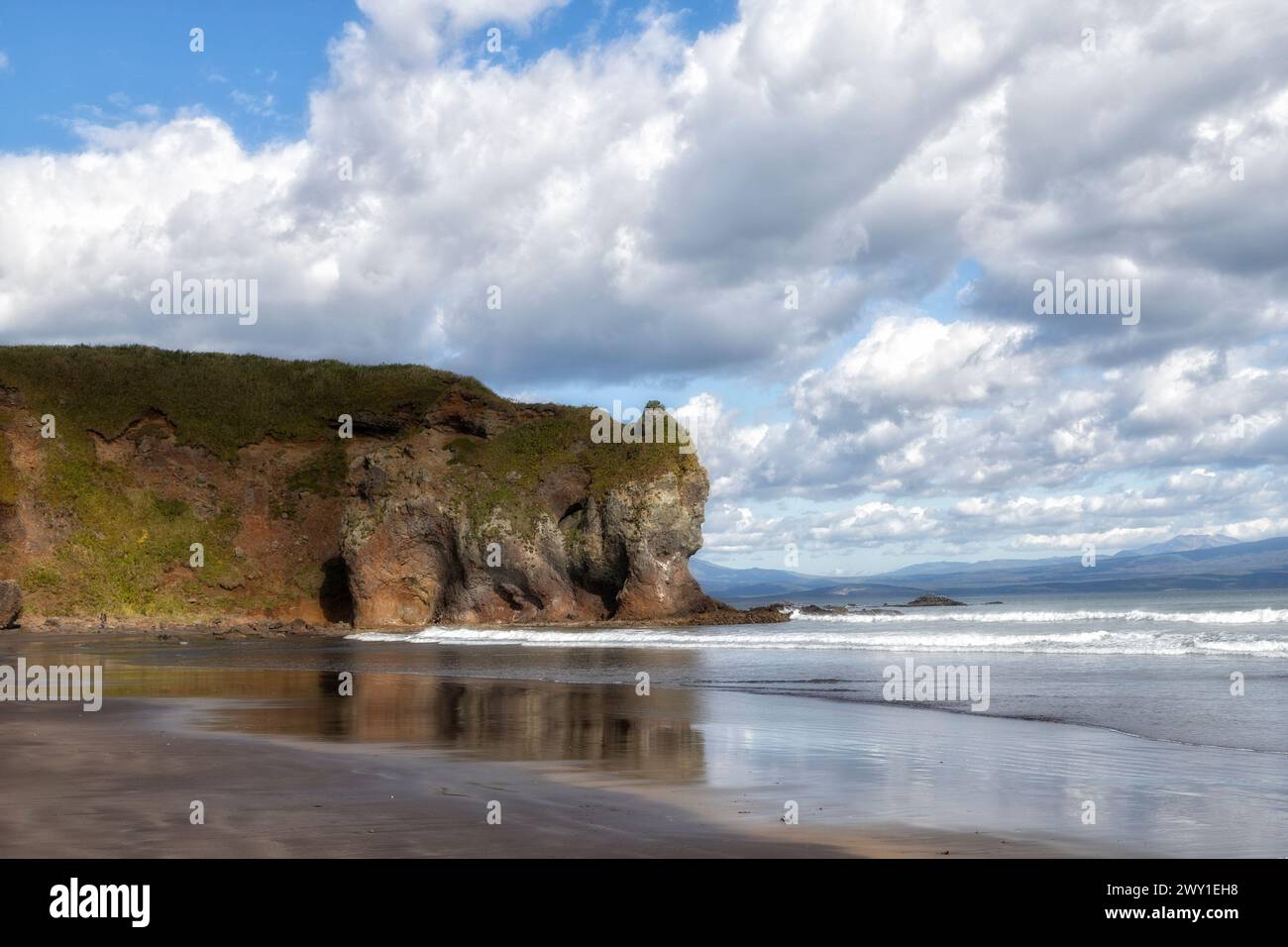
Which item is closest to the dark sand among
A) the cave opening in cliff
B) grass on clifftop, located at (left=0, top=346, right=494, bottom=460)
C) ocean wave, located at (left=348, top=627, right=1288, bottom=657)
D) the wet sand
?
the wet sand

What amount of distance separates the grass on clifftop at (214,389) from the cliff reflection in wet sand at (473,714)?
61.6 metres

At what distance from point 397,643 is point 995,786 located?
4260 cm

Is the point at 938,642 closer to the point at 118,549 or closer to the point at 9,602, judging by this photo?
the point at 9,602

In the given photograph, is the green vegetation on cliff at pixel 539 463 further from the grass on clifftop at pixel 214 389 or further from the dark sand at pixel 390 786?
the dark sand at pixel 390 786

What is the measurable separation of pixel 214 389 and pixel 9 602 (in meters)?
32.3

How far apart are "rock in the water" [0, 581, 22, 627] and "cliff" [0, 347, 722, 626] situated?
19.1ft

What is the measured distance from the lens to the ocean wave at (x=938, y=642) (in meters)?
31.5

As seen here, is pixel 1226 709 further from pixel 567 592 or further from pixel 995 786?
pixel 567 592

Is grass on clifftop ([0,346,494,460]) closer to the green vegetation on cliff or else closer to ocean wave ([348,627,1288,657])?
the green vegetation on cliff

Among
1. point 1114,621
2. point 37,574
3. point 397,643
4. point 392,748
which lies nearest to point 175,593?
point 37,574

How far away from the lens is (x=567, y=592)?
75.1 meters

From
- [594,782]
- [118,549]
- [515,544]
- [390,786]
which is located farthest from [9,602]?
[594,782]

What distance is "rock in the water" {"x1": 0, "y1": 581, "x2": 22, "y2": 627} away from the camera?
199 ft
